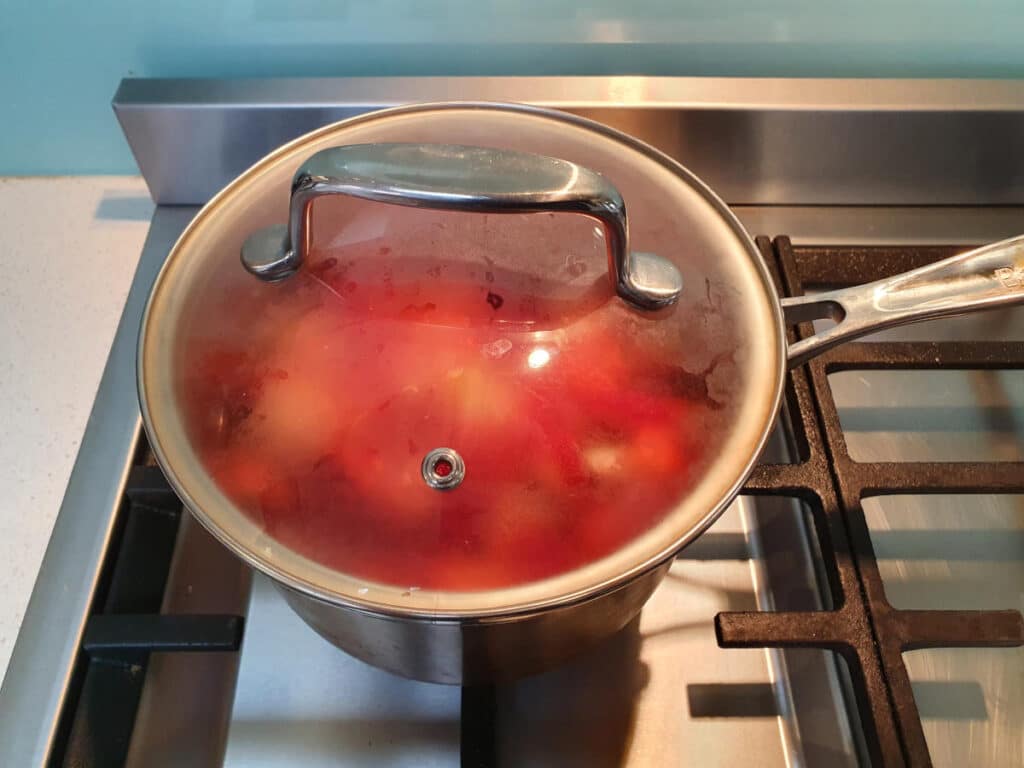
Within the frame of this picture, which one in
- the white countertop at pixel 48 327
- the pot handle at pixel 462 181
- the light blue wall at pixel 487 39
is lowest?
the pot handle at pixel 462 181

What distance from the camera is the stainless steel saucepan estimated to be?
36cm

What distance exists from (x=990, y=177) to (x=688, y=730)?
58cm

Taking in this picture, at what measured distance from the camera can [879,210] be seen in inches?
29.0

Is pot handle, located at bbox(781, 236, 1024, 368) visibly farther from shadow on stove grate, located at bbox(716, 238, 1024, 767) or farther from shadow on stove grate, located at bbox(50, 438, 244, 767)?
shadow on stove grate, located at bbox(50, 438, 244, 767)

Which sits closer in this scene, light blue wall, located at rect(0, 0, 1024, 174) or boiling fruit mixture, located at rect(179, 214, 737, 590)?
boiling fruit mixture, located at rect(179, 214, 737, 590)

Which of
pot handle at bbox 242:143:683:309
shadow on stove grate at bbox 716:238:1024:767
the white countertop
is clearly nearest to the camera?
pot handle at bbox 242:143:683:309

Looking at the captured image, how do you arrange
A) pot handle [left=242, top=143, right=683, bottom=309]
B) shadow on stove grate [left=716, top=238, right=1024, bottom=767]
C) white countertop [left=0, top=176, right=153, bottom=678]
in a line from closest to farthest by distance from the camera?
pot handle [left=242, top=143, right=683, bottom=309], shadow on stove grate [left=716, top=238, right=1024, bottom=767], white countertop [left=0, top=176, right=153, bottom=678]

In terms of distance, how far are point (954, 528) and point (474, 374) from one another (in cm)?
44

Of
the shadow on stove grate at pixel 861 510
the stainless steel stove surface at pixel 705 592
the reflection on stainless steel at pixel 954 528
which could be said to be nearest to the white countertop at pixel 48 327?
the stainless steel stove surface at pixel 705 592

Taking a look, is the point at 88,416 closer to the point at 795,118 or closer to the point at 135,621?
the point at 135,621

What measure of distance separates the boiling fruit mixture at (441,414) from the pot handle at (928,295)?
0.10m

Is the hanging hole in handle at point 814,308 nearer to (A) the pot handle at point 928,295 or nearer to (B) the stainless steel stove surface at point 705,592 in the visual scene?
(A) the pot handle at point 928,295

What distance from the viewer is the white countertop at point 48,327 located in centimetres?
59

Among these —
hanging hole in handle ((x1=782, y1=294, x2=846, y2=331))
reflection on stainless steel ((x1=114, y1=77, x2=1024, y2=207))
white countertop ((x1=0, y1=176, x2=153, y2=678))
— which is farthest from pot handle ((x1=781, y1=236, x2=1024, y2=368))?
white countertop ((x1=0, y1=176, x2=153, y2=678))
